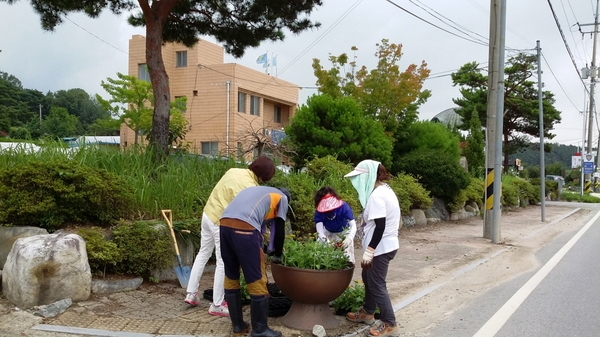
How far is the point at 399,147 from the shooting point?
774 inches

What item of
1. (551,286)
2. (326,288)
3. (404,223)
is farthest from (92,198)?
(404,223)

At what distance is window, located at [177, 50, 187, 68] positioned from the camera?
121ft

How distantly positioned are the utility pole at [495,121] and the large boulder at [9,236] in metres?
10.1

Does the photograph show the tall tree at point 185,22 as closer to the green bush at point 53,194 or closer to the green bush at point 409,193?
the green bush at point 53,194

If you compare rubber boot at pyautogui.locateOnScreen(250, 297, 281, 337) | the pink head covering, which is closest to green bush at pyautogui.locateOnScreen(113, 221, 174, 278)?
the pink head covering

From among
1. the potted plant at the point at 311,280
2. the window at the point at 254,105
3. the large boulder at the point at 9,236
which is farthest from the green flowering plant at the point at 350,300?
the window at the point at 254,105

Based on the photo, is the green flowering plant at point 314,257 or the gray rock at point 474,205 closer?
the green flowering plant at point 314,257

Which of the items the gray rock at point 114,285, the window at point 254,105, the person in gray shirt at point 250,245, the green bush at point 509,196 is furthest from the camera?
the window at point 254,105

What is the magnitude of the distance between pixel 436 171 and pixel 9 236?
12.7 metres

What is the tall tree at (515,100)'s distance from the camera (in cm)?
4091

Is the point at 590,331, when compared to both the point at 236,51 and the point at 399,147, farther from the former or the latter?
the point at 399,147

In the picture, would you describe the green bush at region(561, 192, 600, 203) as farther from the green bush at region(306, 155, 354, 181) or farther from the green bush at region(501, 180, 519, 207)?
the green bush at region(306, 155, 354, 181)

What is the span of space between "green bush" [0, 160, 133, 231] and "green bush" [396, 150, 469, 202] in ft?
36.9

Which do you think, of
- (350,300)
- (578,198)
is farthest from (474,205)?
(578,198)
